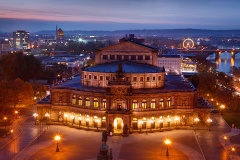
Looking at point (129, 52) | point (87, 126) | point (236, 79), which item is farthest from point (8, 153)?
point (236, 79)

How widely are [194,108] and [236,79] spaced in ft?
288

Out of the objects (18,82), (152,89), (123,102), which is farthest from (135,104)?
(18,82)

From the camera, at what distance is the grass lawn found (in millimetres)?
87569

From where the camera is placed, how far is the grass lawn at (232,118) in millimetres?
87569

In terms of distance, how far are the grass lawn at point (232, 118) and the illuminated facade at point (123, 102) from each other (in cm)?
837

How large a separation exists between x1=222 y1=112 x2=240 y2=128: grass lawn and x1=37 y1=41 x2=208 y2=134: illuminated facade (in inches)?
330

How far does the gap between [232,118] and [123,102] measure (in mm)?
31209

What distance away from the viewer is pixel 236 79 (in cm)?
16450

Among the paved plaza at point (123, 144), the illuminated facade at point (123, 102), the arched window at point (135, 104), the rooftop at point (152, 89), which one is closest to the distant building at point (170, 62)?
the rooftop at point (152, 89)

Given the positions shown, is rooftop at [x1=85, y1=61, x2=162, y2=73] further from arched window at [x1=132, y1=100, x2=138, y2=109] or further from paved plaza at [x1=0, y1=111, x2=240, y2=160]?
paved plaza at [x1=0, y1=111, x2=240, y2=160]

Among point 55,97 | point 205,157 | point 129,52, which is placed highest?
point 129,52

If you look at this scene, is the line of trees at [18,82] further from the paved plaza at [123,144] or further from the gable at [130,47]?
the gable at [130,47]

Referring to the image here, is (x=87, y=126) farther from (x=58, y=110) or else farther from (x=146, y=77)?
(x=146, y=77)

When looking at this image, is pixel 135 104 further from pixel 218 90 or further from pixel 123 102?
pixel 218 90
